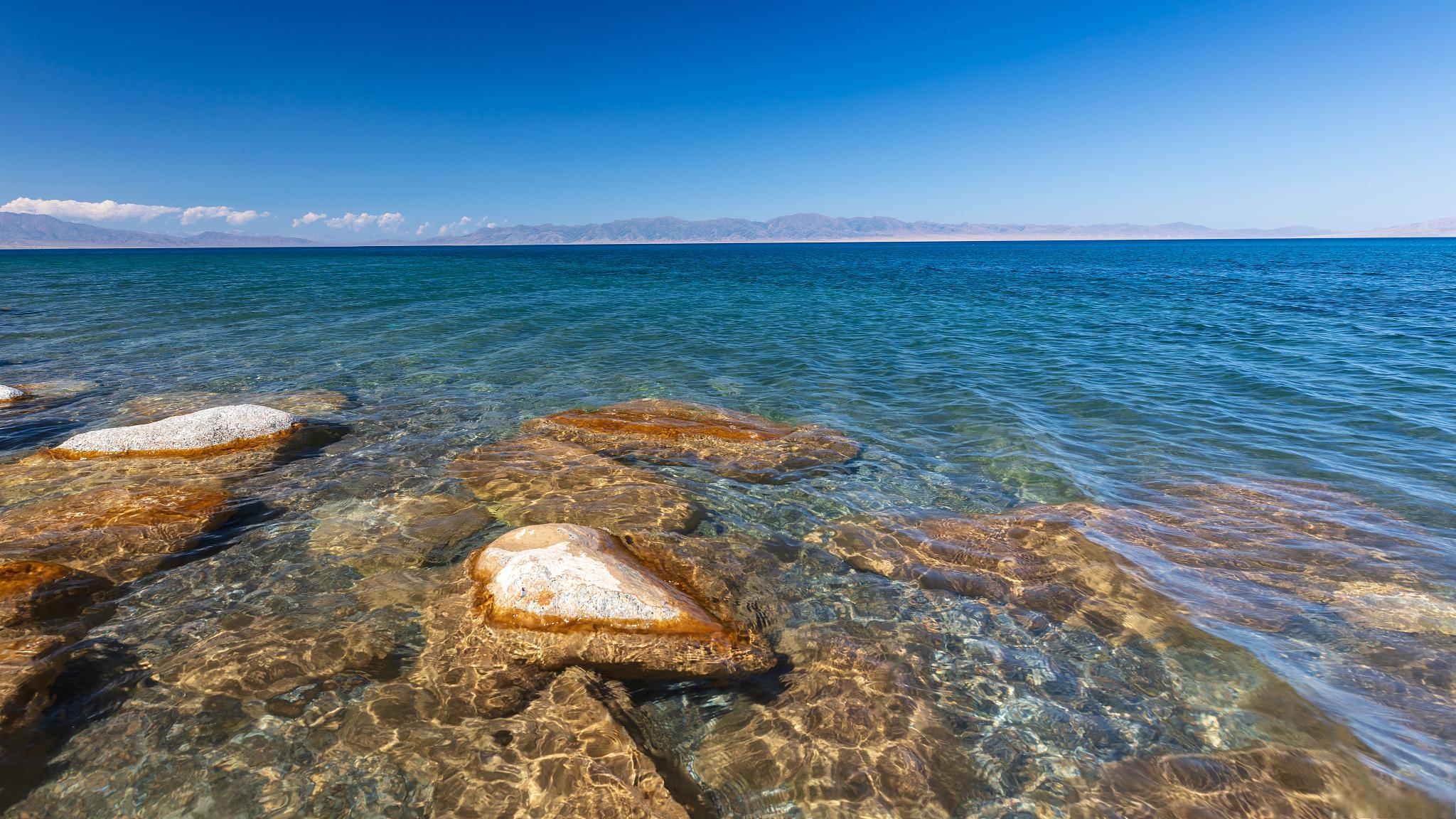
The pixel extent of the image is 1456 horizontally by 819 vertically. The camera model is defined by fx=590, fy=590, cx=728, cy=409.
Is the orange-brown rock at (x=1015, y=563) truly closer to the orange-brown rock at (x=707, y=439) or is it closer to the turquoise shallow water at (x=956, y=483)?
the turquoise shallow water at (x=956, y=483)

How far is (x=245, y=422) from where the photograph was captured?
10367mm

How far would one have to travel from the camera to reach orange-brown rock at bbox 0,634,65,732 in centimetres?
451

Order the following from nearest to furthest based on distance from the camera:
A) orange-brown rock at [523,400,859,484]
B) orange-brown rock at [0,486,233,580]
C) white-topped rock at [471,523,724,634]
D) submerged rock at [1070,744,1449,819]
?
submerged rock at [1070,744,1449,819], white-topped rock at [471,523,724,634], orange-brown rock at [0,486,233,580], orange-brown rock at [523,400,859,484]

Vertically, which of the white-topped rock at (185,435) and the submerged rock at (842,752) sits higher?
the white-topped rock at (185,435)

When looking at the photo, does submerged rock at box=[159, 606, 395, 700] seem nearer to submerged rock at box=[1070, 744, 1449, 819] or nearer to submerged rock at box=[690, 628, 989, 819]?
submerged rock at box=[690, 628, 989, 819]

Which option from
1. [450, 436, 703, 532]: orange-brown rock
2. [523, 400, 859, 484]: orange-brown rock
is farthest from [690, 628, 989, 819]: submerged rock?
[523, 400, 859, 484]: orange-brown rock

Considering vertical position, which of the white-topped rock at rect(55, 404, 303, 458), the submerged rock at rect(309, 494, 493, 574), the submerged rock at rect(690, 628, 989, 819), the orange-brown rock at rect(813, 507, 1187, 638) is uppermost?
the white-topped rock at rect(55, 404, 303, 458)

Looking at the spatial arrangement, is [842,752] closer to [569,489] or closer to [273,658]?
[273,658]

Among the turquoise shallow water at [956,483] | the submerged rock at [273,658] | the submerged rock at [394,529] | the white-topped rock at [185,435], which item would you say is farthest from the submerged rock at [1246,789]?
the white-topped rock at [185,435]

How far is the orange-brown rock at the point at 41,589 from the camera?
5.55 m

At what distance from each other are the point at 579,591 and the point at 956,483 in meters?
6.86

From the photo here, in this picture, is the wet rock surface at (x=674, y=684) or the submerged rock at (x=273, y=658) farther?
the submerged rock at (x=273, y=658)

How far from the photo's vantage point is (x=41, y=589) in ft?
19.1

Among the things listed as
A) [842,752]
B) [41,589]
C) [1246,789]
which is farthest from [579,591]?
[1246,789]
